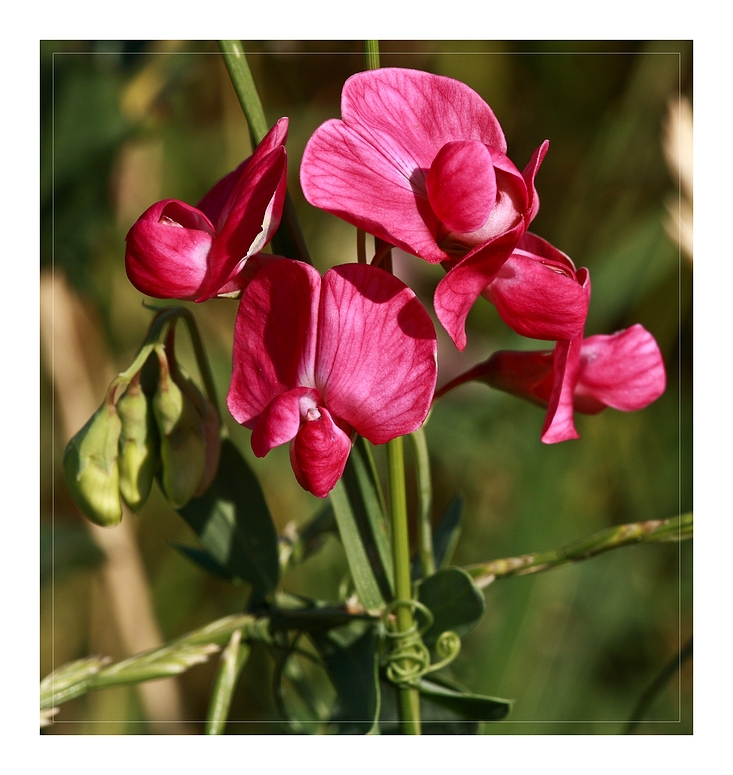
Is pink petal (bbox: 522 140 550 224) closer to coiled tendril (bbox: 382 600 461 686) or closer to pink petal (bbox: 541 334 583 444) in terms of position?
pink petal (bbox: 541 334 583 444)

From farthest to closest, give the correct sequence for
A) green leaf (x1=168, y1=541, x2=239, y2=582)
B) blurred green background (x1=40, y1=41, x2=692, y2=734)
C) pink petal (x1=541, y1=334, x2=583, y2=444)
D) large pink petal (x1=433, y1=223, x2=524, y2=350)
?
blurred green background (x1=40, y1=41, x2=692, y2=734) → green leaf (x1=168, y1=541, x2=239, y2=582) → pink petal (x1=541, y1=334, x2=583, y2=444) → large pink petal (x1=433, y1=223, x2=524, y2=350)

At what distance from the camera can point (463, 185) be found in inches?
20.7

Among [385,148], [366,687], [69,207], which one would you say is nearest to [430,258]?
[385,148]

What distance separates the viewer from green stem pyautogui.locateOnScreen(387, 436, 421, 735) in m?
0.61

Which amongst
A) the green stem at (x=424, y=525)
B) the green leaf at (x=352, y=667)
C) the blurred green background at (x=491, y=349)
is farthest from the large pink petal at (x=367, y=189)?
the blurred green background at (x=491, y=349)

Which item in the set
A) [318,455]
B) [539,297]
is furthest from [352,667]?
[539,297]

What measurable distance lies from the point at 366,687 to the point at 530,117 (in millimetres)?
1165

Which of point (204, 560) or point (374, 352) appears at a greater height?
point (374, 352)

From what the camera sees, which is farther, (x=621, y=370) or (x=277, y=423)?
(x=621, y=370)

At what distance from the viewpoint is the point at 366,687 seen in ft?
2.31

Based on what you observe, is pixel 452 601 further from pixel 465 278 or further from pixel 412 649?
pixel 465 278

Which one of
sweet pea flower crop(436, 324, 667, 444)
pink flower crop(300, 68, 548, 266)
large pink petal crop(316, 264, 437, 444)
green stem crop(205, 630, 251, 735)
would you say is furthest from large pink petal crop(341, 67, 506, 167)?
green stem crop(205, 630, 251, 735)

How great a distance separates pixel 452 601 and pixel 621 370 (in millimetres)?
252

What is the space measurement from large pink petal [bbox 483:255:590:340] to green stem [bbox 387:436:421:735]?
13 centimetres
